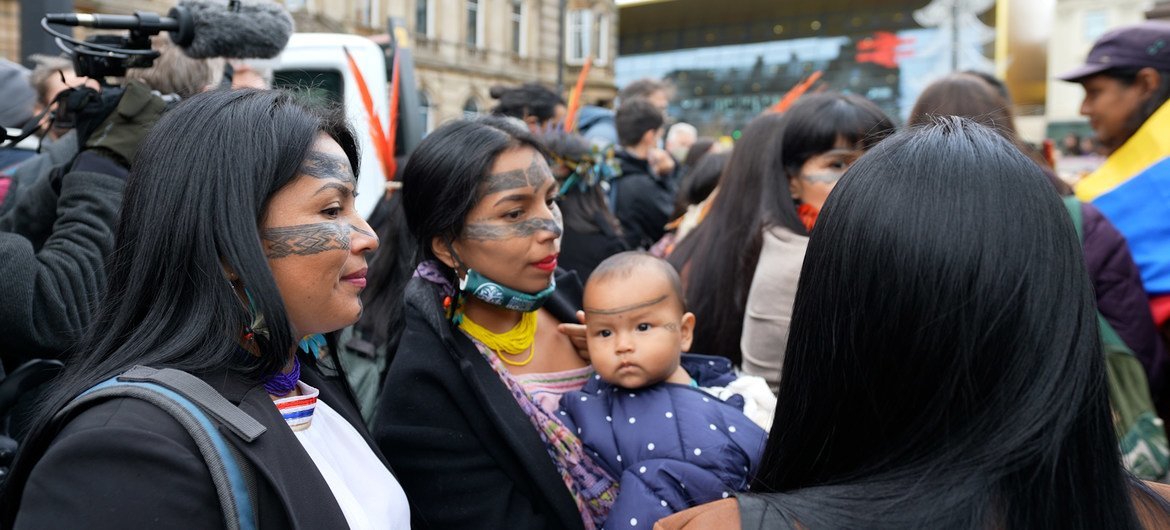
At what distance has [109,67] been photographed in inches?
113

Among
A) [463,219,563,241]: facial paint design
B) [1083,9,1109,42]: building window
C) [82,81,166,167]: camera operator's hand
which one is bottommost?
[463,219,563,241]: facial paint design

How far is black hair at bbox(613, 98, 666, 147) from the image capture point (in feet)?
22.2

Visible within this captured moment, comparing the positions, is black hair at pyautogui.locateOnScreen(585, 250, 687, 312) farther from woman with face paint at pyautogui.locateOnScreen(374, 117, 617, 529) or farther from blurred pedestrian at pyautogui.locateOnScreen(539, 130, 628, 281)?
blurred pedestrian at pyautogui.locateOnScreen(539, 130, 628, 281)

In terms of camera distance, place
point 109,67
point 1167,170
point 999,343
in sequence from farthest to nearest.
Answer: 1. point 1167,170
2. point 109,67
3. point 999,343

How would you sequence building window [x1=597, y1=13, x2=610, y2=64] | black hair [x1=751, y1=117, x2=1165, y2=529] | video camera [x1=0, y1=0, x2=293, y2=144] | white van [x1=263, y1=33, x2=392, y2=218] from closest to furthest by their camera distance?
1. black hair [x1=751, y1=117, x2=1165, y2=529]
2. video camera [x1=0, y1=0, x2=293, y2=144]
3. white van [x1=263, y1=33, x2=392, y2=218]
4. building window [x1=597, y1=13, x2=610, y2=64]

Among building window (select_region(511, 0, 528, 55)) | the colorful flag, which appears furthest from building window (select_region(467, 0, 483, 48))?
the colorful flag

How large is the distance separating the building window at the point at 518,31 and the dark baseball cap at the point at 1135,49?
22841mm

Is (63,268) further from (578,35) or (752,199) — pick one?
(578,35)

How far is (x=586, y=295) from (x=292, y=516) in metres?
1.27

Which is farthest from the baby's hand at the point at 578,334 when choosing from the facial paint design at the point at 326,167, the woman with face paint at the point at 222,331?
the facial paint design at the point at 326,167

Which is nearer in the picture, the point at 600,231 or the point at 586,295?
the point at 586,295

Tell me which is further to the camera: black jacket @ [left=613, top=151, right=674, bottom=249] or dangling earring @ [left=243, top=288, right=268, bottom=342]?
black jacket @ [left=613, top=151, right=674, bottom=249]

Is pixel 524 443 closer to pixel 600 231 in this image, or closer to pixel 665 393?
pixel 665 393

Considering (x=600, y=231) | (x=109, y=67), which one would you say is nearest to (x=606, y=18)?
(x=600, y=231)
